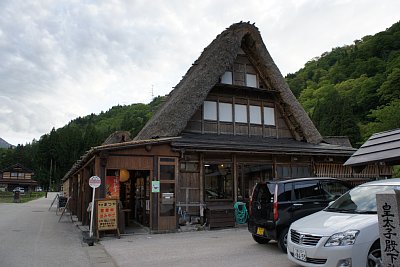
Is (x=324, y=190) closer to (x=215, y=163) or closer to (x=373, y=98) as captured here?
(x=215, y=163)

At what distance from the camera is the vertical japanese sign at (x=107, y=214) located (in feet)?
35.9

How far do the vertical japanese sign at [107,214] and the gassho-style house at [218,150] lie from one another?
46 cm

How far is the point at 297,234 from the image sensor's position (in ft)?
19.8

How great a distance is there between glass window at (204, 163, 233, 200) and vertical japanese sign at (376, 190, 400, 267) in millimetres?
9678

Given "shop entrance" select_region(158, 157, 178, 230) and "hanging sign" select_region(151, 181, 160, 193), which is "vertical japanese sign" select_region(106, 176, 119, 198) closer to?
"hanging sign" select_region(151, 181, 160, 193)

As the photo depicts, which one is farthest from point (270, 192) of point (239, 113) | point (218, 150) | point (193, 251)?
point (239, 113)

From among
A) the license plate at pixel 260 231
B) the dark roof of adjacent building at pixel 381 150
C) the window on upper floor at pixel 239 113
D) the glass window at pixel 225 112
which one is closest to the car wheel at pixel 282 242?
the license plate at pixel 260 231

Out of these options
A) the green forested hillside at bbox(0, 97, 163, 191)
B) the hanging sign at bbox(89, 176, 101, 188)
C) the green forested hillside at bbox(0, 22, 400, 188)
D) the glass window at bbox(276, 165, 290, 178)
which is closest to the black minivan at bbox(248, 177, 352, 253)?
the hanging sign at bbox(89, 176, 101, 188)

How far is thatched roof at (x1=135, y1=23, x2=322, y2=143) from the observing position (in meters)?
14.6

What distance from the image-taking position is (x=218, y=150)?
13164 mm

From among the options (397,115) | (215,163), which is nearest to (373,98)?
(397,115)

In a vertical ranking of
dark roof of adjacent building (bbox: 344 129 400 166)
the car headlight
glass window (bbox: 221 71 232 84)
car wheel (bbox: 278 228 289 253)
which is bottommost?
car wheel (bbox: 278 228 289 253)

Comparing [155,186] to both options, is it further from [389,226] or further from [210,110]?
[389,226]

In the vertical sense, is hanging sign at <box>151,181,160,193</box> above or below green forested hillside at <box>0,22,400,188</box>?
below
